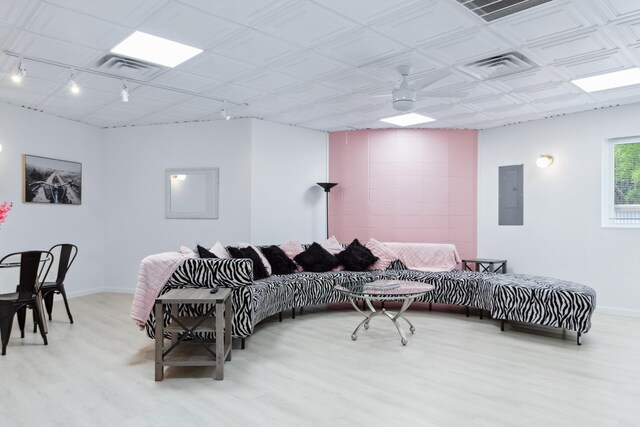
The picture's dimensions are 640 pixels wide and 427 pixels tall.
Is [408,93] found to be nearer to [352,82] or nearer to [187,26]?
[352,82]

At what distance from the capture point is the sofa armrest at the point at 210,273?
3953 millimetres

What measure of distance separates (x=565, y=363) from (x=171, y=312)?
342 centimetres

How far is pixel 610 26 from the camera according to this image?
3359 mm

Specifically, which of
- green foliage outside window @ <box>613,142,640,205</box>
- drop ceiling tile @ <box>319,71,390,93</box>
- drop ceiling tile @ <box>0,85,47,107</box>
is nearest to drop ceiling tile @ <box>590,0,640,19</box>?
drop ceiling tile @ <box>319,71,390,93</box>

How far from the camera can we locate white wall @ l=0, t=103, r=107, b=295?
18.9ft

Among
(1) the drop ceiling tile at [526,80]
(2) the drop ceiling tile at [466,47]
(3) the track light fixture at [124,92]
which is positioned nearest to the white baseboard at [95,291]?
(3) the track light fixture at [124,92]

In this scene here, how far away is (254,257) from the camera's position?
5156mm

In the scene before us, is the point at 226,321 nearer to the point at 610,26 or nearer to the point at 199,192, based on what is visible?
the point at 199,192

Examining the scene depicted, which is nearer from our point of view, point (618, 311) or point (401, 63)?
point (401, 63)

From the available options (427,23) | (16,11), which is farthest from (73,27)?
(427,23)

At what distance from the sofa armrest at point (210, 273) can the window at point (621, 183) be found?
16.3 feet

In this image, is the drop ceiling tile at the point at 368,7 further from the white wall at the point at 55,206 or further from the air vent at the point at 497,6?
the white wall at the point at 55,206

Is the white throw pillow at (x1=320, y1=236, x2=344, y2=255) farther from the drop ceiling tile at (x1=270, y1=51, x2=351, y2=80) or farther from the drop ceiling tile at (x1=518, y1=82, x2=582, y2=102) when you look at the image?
the drop ceiling tile at (x1=518, y1=82, x2=582, y2=102)

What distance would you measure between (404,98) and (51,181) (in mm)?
5235
